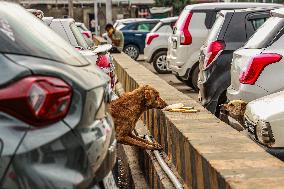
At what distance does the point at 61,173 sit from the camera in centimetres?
300

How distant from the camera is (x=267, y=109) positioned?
5535mm

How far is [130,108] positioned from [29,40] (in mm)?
3808

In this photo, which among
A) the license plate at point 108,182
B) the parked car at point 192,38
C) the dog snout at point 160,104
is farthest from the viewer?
the parked car at point 192,38

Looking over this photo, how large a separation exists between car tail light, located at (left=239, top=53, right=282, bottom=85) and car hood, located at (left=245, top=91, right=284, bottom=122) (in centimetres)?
106

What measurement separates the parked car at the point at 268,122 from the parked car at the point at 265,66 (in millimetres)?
1127

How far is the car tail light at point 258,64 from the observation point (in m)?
7.09

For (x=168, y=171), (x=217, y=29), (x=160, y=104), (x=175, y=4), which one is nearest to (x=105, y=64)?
(x=217, y=29)

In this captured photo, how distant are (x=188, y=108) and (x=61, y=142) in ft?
12.9

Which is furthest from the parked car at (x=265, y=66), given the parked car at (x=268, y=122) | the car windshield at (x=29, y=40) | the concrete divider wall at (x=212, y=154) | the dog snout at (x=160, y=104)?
the car windshield at (x=29, y=40)

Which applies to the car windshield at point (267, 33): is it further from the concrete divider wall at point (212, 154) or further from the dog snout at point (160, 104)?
the dog snout at point (160, 104)

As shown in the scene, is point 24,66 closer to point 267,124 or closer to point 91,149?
point 91,149

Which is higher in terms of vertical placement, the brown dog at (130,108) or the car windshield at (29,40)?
the car windshield at (29,40)

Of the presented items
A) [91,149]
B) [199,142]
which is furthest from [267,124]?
[91,149]

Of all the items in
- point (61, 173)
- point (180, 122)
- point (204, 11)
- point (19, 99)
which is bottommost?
point (204, 11)
